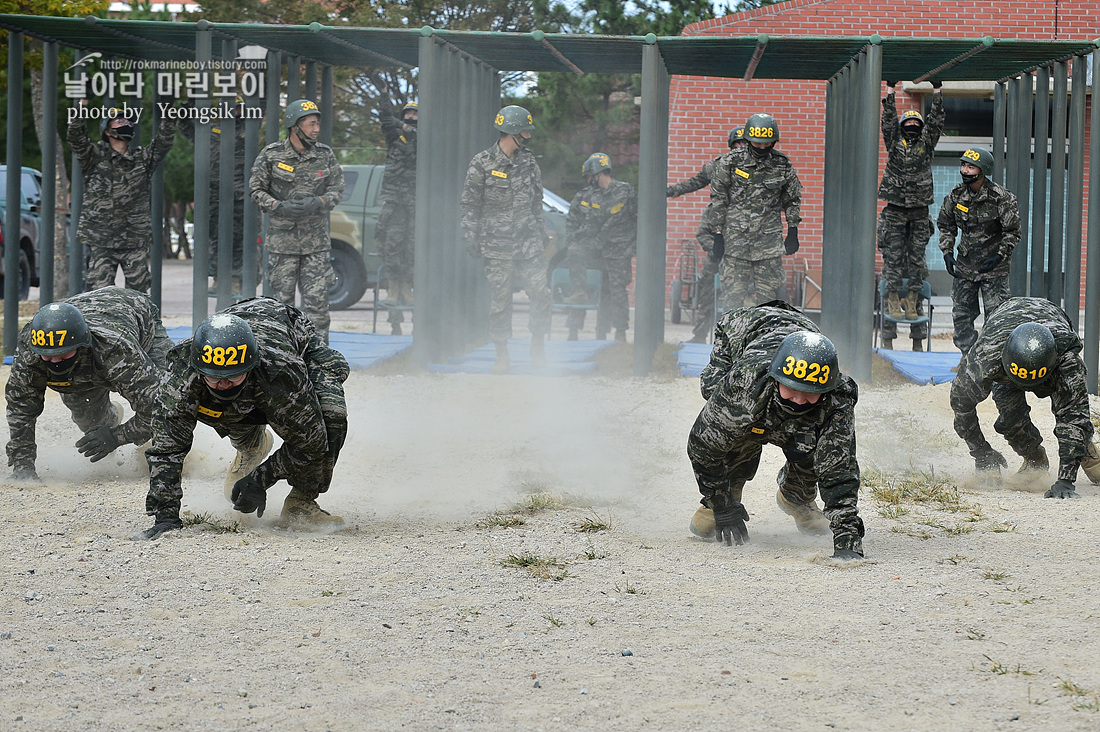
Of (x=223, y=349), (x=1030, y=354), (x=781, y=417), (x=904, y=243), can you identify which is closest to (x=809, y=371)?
(x=781, y=417)

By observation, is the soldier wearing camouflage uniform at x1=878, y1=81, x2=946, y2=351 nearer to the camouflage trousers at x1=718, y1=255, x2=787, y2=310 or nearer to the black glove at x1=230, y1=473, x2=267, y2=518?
the camouflage trousers at x1=718, y1=255, x2=787, y2=310

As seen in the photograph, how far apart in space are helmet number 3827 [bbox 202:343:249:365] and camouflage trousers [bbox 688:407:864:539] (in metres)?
1.95

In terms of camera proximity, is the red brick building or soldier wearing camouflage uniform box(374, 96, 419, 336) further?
the red brick building

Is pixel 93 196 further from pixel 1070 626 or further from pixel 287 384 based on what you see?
pixel 1070 626

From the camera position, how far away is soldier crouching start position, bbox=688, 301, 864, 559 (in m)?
4.97

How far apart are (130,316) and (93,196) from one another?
4051 millimetres

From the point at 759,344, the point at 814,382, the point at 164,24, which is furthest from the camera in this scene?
the point at 164,24

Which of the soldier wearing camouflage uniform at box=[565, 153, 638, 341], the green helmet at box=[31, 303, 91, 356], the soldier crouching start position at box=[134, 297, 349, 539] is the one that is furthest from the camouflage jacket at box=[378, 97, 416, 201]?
the soldier crouching start position at box=[134, 297, 349, 539]

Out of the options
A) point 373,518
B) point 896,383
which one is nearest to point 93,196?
point 373,518

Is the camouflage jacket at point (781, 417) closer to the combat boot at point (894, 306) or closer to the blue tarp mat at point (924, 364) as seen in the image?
the blue tarp mat at point (924, 364)

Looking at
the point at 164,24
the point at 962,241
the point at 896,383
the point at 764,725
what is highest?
the point at 164,24

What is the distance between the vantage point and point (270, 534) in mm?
5953

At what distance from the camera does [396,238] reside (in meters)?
12.9

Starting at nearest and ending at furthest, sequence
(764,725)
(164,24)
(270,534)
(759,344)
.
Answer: (764,725)
(759,344)
(270,534)
(164,24)
